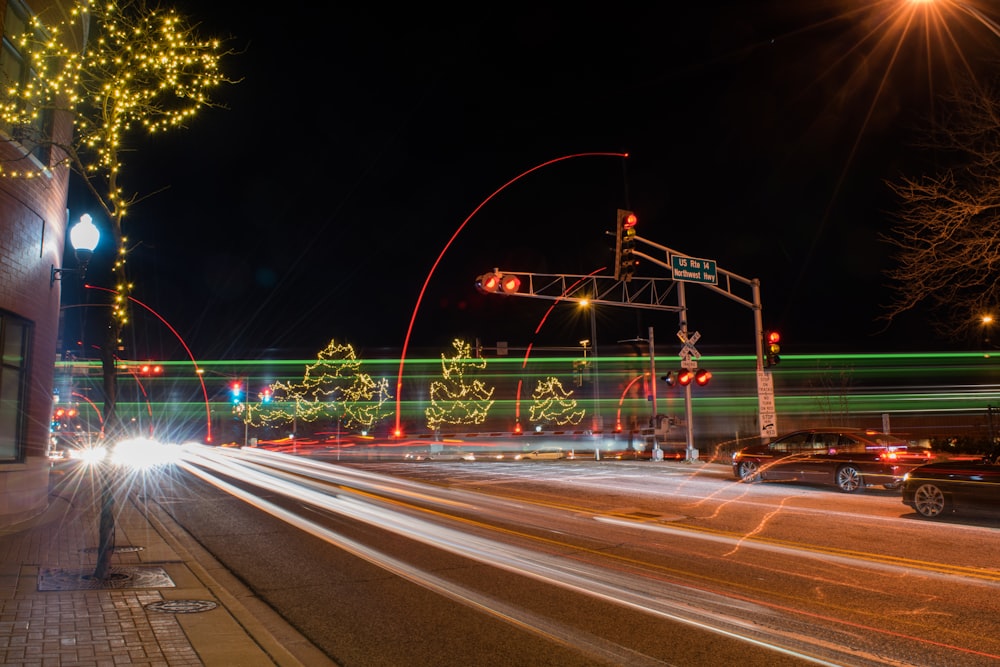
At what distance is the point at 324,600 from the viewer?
298 inches

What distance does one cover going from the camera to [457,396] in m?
65.2

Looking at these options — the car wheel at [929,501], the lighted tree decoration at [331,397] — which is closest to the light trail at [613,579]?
the car wheel at [929,501]

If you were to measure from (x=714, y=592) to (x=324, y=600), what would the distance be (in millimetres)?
4195

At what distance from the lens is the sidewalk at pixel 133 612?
5.32m

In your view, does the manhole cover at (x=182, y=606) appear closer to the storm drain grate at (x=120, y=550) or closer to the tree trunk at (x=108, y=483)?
the tree trunk at (x=108, y=483)

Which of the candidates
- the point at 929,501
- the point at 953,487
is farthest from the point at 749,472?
the point at 953,487

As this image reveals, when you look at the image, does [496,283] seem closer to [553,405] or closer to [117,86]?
[117,86]

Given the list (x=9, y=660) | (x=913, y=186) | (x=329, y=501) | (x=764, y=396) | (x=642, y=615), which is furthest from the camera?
(x=764, y=396)

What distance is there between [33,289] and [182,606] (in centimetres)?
961

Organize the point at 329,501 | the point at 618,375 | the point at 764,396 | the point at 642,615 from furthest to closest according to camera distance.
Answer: the point at 618,375, the point at 764,396, the point at 329,501, the point at 642,615

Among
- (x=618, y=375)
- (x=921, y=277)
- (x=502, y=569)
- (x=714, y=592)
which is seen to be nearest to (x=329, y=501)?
(x=502, y=569)

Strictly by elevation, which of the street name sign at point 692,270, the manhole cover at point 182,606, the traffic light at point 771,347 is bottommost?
the manhole cover at point 182,606

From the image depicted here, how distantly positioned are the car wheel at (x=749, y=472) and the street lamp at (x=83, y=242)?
56.9ft

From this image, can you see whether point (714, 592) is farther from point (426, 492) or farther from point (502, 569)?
point (426, 492)
